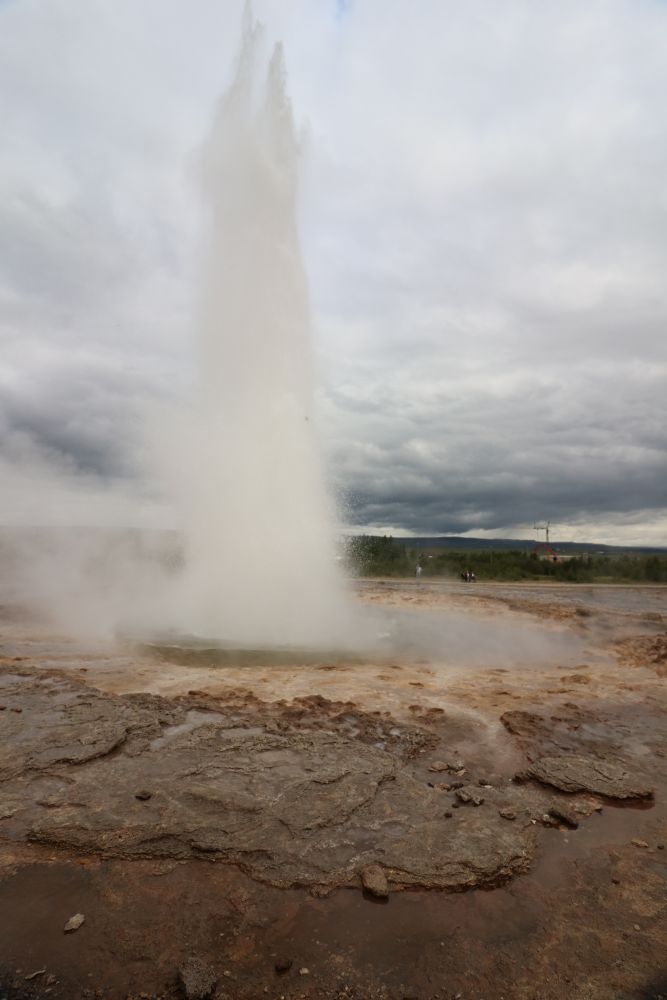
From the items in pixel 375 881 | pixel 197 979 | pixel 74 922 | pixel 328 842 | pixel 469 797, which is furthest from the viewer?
pixel 469 797

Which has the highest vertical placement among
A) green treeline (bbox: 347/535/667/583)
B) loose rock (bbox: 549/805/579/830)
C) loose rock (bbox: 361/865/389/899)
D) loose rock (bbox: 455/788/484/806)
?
green treeline (bbox: 347/535/667/583)

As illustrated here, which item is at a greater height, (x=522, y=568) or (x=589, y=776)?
(x=522, y=568)

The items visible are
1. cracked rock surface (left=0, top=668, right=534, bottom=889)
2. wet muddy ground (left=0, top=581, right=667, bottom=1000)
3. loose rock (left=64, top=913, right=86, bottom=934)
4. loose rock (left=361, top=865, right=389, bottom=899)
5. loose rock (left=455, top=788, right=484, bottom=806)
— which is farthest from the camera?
loose rock (left=455, top=788, right=484, bottom=806)

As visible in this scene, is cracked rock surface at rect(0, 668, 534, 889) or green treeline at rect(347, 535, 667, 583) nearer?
cracked rock surface at rect(0, 668, 534, 889)

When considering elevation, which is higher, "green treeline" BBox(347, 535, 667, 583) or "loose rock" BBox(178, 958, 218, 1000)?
"green treeline" BBox(347, 535, 667, 583)

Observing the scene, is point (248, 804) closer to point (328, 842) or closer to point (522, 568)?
point (328, 842)

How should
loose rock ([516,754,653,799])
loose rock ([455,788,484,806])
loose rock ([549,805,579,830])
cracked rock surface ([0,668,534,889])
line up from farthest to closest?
loose rock ([516,754,653,799])
loose rock ([455,788,484,806])
loose rock ([549,805,579,830])
cracked rock surface ([0,668,534,889])

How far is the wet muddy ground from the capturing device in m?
2.45

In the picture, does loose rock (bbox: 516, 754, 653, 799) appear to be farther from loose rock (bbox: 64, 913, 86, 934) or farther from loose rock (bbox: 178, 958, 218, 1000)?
loose rock (bbox: 64, 913, 86, 934)

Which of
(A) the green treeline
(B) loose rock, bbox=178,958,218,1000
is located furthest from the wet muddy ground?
(A) the green treeline

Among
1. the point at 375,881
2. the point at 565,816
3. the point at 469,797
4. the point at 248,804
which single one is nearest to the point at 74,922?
the point at 248,804

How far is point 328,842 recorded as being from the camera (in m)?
3.34

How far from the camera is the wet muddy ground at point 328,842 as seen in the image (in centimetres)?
245

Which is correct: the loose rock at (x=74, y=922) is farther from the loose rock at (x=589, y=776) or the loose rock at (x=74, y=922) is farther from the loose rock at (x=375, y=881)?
the loose rock at (x=589, y=776)
